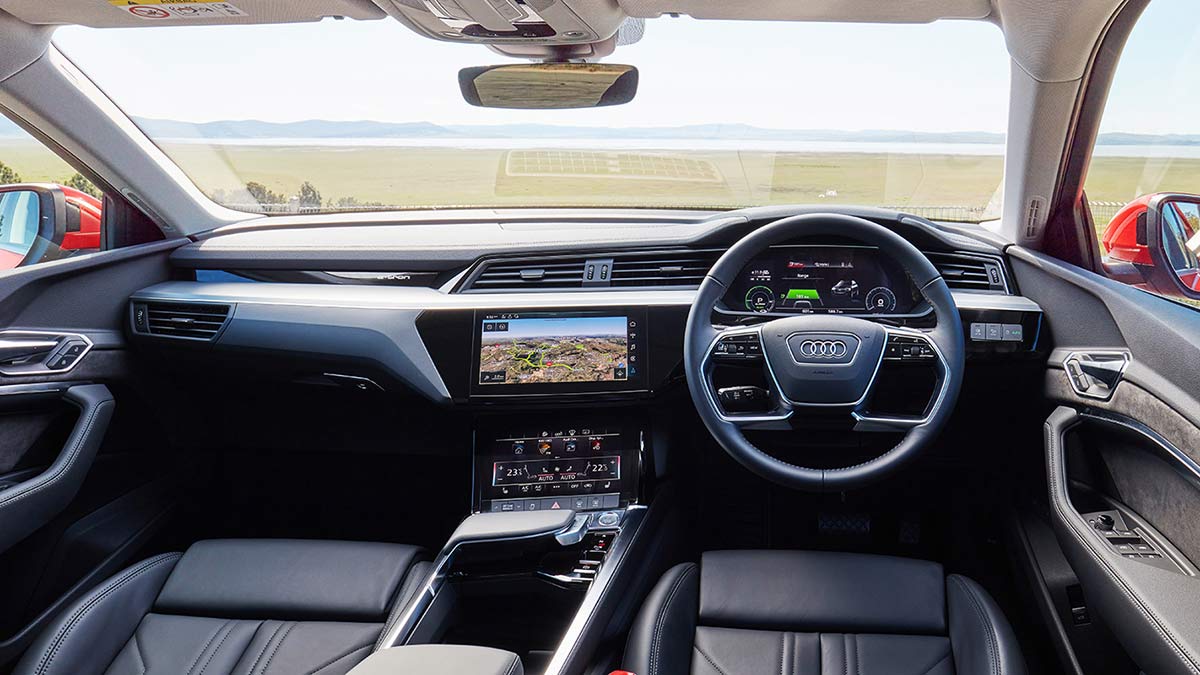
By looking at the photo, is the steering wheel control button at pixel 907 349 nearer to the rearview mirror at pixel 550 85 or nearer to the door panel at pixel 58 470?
the rearview mirror at pixel 550 85

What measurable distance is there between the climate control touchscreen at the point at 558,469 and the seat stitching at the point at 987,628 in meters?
0.91

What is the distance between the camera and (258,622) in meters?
2.12

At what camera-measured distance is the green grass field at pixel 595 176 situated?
261cm

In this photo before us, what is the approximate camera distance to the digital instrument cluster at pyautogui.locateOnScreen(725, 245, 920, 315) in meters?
2.34

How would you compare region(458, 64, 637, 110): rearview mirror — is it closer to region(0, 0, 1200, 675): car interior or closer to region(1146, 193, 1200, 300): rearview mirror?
region(0, 0, 1200, 675): car interior

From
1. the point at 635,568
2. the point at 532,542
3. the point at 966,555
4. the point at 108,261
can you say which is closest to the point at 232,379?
the point at 108,261

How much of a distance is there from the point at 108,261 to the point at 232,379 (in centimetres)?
50

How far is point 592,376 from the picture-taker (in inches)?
95.6

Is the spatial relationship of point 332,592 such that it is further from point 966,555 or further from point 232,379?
point 966,555

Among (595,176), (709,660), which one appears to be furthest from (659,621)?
(595,176)

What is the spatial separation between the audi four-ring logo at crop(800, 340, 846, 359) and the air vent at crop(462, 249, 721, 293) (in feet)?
1.67

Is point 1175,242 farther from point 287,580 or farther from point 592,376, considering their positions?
point 287,580

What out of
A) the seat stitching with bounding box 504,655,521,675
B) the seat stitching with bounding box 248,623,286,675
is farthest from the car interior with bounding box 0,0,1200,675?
the seat stitching with bounding box 504,655,521,675

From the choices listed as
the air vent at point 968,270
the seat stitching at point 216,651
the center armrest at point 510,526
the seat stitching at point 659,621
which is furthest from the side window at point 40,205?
the air vent at point 968,270
